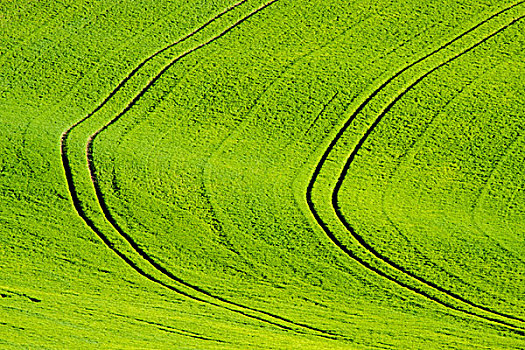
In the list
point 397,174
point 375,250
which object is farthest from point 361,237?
point 397,174

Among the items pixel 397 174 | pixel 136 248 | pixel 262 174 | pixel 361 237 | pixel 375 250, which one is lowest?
pixel 375 250

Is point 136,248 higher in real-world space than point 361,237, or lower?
higher

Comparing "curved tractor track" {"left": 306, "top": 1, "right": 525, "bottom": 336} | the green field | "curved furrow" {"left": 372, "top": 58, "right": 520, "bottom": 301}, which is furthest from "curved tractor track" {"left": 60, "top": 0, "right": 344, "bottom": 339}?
"curved furrow" {"left": 372, "top": 58, "right": 520, "bottom": 301}

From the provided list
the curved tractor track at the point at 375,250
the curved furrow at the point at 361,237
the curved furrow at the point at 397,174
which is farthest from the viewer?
the curved furrow at the point at 397,174

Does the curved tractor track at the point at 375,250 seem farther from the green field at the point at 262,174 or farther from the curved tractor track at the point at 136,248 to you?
the curved tractor track at the point at 136,248

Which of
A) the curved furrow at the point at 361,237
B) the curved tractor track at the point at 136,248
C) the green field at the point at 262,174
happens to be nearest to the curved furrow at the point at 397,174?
the green field at the point at 262,174

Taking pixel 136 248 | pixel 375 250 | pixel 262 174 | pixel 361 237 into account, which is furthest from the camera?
pixel 262 174

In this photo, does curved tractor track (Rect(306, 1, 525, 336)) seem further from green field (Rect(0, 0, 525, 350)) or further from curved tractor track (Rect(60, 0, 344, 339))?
curved tractor track (Rect(60, 0, 344, 339))

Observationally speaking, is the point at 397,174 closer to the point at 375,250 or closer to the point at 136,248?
the point at 375,250
